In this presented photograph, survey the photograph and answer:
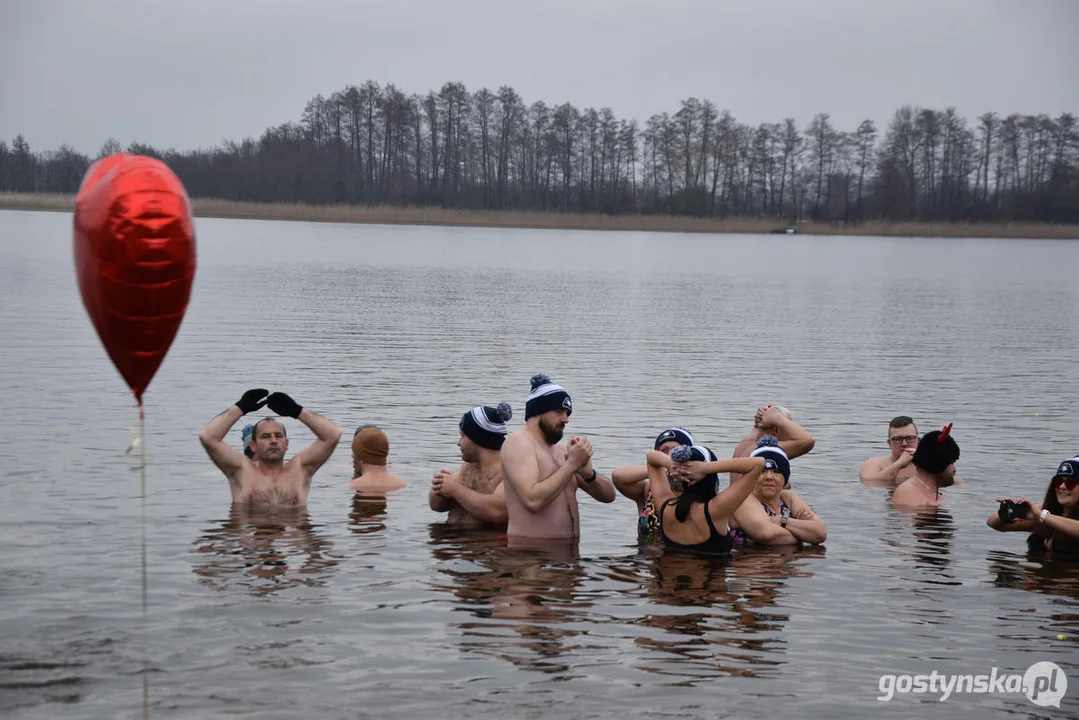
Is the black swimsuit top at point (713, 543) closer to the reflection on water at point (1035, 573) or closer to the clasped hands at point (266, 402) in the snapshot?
the reflection on water at point (1035, 573)

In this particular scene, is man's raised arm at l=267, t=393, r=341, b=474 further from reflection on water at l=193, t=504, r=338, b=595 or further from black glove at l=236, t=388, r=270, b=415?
reflection on water at l=193, t=504, r=338, b=595

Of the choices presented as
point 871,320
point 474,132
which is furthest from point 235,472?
point 474,132

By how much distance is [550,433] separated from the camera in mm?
10039

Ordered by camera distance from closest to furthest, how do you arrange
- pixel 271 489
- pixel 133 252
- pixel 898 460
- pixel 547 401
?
pixel 133 252 → pixel 547 401 → pixel 271 489 → pixel 898 460

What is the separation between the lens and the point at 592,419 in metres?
18.4

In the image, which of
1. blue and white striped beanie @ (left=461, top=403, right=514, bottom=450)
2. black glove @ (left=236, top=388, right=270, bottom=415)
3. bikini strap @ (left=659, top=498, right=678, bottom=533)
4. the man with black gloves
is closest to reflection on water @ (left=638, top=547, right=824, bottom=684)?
bikini strap @ (left=659, top=498, right=678, bottom=533)

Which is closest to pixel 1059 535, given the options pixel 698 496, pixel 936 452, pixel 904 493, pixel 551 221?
pixel 936 452

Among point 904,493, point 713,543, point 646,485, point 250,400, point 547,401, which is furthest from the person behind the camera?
point 904,493

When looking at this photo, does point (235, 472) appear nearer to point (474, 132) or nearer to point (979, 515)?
point (979, 515)

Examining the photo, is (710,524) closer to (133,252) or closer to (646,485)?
(646,485)

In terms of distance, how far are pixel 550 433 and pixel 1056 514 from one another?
4.43 m

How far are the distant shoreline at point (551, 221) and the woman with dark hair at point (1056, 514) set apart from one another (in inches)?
2737

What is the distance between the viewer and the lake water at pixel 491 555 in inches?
310

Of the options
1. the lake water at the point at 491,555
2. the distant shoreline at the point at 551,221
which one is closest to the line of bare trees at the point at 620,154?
the distant shoreline at the point at 551,221
